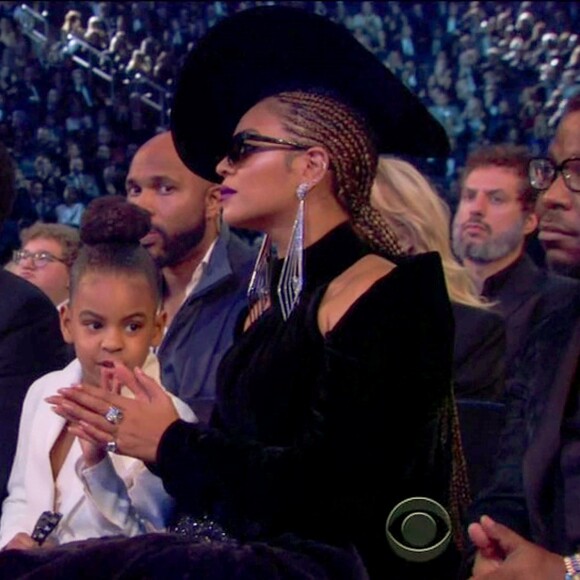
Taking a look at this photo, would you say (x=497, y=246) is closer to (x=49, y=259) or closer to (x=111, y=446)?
(x=49, y=259)

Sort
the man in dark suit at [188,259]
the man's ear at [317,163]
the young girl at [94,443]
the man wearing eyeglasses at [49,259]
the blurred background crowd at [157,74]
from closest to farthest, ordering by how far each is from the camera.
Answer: the man's ear at [317,163], the young girl at [94,443], the man in dark suit at [188,259], the man wearing eyeglasses at [49,259], the blurred background crowd at [157,74]

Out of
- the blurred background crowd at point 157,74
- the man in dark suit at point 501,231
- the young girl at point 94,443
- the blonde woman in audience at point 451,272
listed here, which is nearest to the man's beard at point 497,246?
the man in dark suit at point 501,231

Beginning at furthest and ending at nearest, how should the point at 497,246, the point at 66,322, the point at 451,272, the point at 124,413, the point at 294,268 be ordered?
1. the point at 497,246
2. the point at 451,272
3. the point at 66,322
4. the point at 294,268
5. the point at 124,413

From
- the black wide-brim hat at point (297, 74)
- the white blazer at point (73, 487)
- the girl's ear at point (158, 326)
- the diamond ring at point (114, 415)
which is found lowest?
the white blazer at point (73, 487)

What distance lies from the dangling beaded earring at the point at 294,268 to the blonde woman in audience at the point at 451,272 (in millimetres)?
962

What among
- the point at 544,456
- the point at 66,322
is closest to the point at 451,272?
the point at 66,322

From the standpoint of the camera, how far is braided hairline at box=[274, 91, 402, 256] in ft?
7.54

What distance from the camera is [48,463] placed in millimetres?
2555

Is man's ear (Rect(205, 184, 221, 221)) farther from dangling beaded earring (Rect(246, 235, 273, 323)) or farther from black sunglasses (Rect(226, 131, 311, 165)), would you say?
black sunglasses (Rect(226, 131, 311, 165))

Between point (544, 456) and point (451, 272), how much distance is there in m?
1.41

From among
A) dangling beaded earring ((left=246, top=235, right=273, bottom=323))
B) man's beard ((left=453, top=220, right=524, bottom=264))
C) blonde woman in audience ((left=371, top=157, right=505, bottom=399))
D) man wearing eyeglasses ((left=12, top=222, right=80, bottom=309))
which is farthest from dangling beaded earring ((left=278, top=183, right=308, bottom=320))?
man wearing eyeglasses ((left=12, top=222, right=80, bottom=309))

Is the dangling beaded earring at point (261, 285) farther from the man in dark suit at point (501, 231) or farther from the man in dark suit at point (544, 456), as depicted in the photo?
the man in dark suit at point (501, 231)

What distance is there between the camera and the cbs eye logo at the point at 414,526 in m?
2.05

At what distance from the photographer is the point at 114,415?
2.15 m
